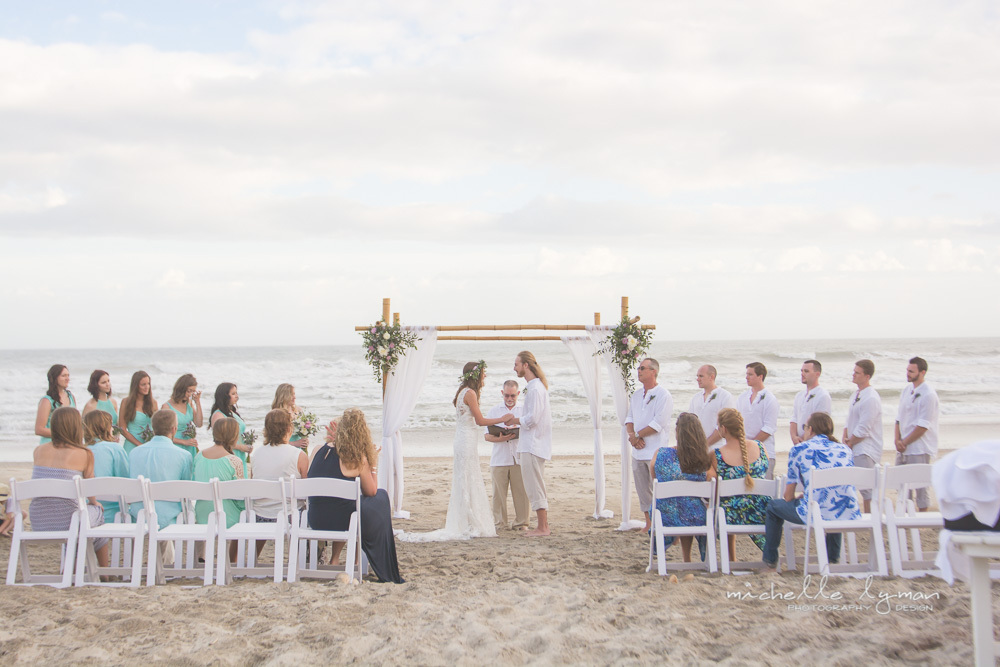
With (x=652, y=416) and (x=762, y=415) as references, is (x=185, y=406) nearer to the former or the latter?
(x=652, y=416)

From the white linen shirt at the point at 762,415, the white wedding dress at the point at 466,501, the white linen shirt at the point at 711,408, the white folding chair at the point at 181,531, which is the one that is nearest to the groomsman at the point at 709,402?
the white linen shirt at the point at 711,408

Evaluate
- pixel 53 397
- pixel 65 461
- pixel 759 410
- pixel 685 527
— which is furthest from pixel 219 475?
pixel 759 410

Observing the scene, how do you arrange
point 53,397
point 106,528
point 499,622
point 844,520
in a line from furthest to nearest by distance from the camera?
point 53,397 < point 106,528 < point 844,520 < point 499,622

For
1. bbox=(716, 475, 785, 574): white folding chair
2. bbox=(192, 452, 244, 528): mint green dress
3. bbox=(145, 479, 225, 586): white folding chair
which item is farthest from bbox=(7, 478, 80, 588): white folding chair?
bbox=(716, 475, 785, 574): white folding chair

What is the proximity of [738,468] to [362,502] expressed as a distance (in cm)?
258

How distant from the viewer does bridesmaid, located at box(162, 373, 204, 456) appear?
6.75 metres

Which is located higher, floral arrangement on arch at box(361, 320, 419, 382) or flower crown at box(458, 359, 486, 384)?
floral arrangement on arch at box(361, 320, 419, 382)

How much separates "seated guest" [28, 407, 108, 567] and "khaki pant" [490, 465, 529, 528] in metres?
3.62

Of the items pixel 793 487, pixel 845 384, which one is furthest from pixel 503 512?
pixel 845 384

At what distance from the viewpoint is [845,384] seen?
26.1 meters

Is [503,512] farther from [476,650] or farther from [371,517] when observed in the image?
[476,650]

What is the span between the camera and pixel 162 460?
5.64 m

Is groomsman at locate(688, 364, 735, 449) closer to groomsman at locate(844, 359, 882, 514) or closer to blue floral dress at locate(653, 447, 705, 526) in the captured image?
groomsman at locate(844, 359, 882, 514)

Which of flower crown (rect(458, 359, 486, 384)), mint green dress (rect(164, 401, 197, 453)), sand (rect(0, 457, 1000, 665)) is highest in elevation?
flower crown (rect(458, 359, 486, 384))
